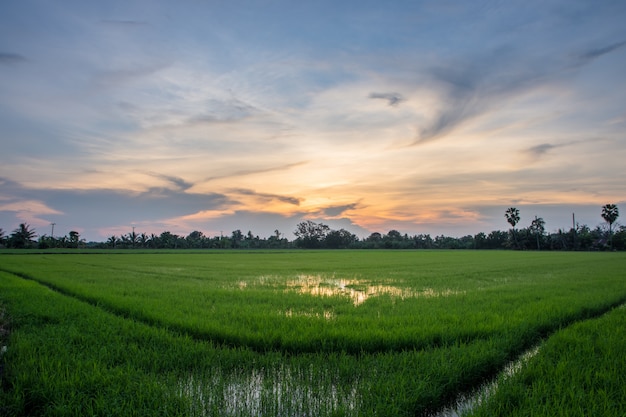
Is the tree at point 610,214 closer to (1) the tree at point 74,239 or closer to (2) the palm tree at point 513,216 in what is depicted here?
(2) the palm tree at point 513,216

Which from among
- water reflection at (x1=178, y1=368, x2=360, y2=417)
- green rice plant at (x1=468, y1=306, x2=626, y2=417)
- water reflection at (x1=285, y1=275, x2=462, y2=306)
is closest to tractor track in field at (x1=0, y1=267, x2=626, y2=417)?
green rice plant at (x1=468, y1=306, x2=626, y2=417)

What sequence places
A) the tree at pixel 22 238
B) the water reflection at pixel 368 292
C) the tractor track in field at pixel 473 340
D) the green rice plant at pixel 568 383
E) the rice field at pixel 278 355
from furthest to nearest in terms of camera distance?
1. the tree at pixel 22 238
2. the water reflection at pixel 368 292
3. the tractor track in field at pixel 473 340
4. the rice field at pixel 278 355
5. the green rice plant at pixel 568 383

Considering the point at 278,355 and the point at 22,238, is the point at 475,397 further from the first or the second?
the point at 22,238

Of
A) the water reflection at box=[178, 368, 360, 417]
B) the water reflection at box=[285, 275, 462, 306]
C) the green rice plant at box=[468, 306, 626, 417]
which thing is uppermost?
the green rice plant at box=[468, 306, 626, 417]

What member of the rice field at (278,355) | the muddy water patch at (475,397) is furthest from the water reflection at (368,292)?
→ the muddy water patch at (475,397)

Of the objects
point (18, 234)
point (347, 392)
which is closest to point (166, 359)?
point (347, 392)

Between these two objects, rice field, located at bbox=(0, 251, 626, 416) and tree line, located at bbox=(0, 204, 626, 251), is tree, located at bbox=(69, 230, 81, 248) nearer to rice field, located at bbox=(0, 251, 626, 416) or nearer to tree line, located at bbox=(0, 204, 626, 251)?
tree line, located at bbox=(0, 204, 626, 251)

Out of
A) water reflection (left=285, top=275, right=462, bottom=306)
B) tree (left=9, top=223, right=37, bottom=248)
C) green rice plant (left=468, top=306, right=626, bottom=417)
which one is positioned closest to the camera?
green rice plant (left=468, top=306, right=626, bottom=417)

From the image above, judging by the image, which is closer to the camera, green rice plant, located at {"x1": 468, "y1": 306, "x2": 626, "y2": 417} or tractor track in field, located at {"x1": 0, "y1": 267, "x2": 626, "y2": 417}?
green rice plant, located at {"x1": 468, "y1": 306, "x2": 626, "y2": 417}

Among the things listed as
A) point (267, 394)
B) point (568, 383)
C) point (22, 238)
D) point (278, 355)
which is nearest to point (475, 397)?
point (568, 383)

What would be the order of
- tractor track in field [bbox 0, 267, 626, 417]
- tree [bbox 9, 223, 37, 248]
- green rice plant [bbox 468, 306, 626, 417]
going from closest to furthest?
green rice plant [bbox 468, 306, 626, 417]
tractor track in field [bbox 0, 267, 626, 417]
tree [bbox 9, 223, 37, 248]

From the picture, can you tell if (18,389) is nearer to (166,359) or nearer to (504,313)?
(166,359)

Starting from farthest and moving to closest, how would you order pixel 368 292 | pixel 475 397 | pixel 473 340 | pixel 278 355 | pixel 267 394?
pixel 368 292
pixel 473 340
pixel 278 355
pixel 475 397
pixel 267 394

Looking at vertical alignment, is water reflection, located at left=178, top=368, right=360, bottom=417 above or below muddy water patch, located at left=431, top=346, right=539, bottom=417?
above
